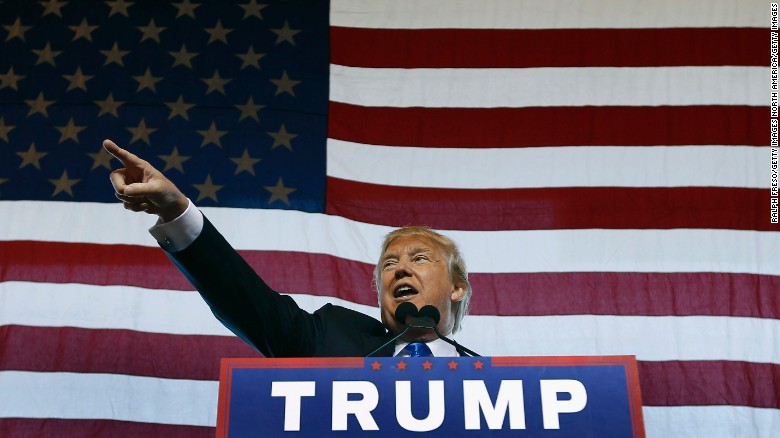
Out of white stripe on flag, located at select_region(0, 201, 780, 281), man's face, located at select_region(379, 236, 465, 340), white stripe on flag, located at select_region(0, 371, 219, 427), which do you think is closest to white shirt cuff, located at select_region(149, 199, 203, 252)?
man's face, located at select_region(379, 236, 465, 340)

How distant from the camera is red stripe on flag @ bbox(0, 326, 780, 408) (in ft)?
10.1

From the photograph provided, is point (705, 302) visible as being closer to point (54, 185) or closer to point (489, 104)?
point (489, 104)

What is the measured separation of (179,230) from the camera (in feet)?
5.67

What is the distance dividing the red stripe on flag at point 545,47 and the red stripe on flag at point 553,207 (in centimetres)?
55

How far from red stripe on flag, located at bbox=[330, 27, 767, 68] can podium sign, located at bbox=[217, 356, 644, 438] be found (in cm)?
251

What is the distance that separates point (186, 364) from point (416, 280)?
1.26 m

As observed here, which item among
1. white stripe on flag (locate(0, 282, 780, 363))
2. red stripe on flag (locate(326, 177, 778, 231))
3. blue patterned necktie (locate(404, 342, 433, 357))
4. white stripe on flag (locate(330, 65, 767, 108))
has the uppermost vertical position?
white stripe on flag (locate(330, 65, 767, 108))

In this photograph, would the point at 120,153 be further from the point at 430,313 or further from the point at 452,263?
the point at 452,263

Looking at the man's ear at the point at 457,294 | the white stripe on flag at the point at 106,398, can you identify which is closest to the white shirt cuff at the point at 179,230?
the man's ear at the point at 457,294

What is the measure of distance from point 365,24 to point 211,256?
2.14 meters

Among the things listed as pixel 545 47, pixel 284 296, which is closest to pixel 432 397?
pixel 284 296

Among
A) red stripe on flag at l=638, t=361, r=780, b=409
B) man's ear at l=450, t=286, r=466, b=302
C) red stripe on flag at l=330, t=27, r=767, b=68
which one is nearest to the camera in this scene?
man's ear at l=450, t=286, r=466, b=302

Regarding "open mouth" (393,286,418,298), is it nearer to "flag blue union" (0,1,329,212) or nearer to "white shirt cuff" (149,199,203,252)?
"white shirt cuff" (149,199,203,252)

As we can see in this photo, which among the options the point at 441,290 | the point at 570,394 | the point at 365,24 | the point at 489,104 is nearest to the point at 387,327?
the point at 441,290
